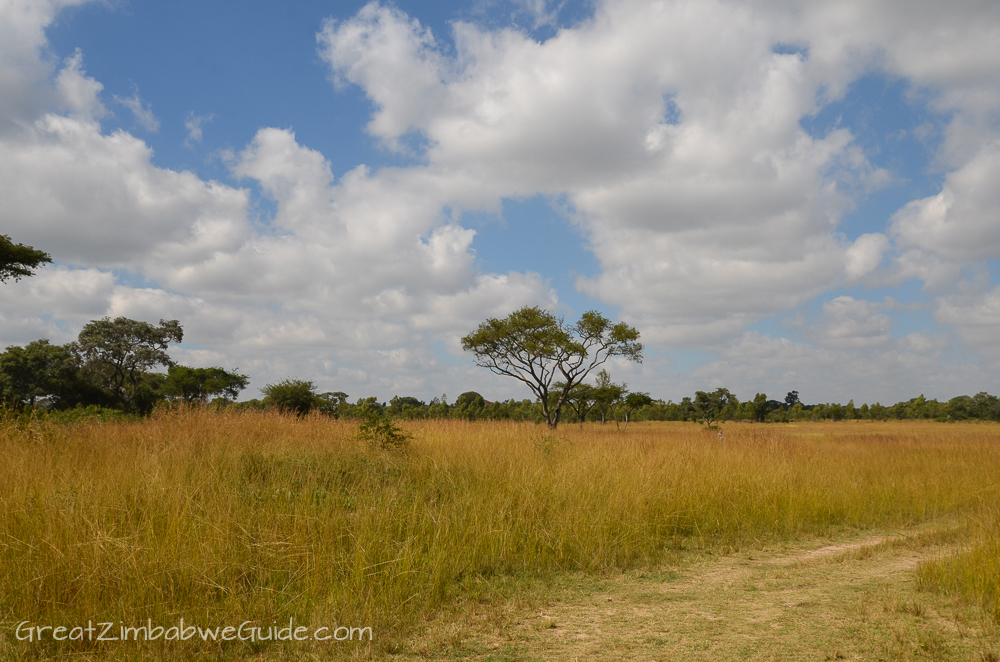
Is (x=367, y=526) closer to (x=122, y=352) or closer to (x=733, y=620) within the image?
(x=733, y=620)

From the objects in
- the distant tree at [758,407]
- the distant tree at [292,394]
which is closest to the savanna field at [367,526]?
the distant tree at [292,394]

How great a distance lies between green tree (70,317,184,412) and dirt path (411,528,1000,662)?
49137 millimetres

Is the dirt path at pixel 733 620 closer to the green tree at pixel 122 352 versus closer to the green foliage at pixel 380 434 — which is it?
the green foliage at pixel 380 434

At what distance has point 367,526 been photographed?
5555mm

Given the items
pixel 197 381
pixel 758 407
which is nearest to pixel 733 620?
pixel 197 381

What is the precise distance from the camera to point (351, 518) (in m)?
5.82

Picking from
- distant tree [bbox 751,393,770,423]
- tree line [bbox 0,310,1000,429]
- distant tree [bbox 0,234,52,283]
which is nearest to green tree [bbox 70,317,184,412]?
tree line [bbox 0,310,1000,429]

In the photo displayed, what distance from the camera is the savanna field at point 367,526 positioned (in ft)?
13.6

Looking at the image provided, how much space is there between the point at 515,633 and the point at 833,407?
89.2 metres

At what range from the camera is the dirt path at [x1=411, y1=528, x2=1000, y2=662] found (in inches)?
147

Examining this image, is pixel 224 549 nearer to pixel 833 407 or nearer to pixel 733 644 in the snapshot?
pixel 733 644

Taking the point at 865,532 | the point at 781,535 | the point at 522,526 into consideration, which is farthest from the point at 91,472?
the point at 865,532

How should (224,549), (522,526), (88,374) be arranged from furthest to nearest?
(88,374)
(522,526)
(224,549)

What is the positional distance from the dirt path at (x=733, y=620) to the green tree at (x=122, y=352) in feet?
161
